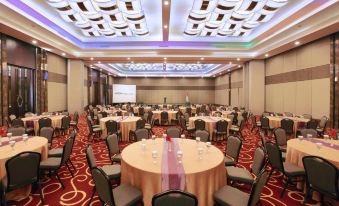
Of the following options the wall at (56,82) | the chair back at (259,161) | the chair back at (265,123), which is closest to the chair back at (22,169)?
the chair back at (259,161)

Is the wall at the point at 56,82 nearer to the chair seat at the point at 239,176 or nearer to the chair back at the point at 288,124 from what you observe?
the chair seat at the point at 239,176

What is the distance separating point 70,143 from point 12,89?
22.5ft

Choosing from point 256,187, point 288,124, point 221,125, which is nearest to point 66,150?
point 256,187

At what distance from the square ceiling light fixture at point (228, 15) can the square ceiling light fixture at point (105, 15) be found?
6.69 feet

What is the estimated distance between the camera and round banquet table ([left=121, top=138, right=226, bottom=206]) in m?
2.52

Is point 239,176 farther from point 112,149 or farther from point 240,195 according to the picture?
point 112,149

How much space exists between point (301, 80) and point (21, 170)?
10.7m

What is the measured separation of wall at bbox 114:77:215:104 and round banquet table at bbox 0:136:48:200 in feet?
66.9

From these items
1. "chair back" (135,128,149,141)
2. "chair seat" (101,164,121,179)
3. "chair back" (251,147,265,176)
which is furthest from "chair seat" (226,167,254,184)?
"chair back" (135,128,149,141)

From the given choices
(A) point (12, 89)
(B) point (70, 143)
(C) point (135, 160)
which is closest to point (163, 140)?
(C) point (135, 160)

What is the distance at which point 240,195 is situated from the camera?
8.61 ft

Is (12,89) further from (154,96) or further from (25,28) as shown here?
(154,96)

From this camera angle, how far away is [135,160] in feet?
9.70

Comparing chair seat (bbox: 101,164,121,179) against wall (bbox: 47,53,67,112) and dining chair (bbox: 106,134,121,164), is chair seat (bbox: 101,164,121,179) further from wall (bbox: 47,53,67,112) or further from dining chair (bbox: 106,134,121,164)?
wall (bbox: 47,53,67,112)
